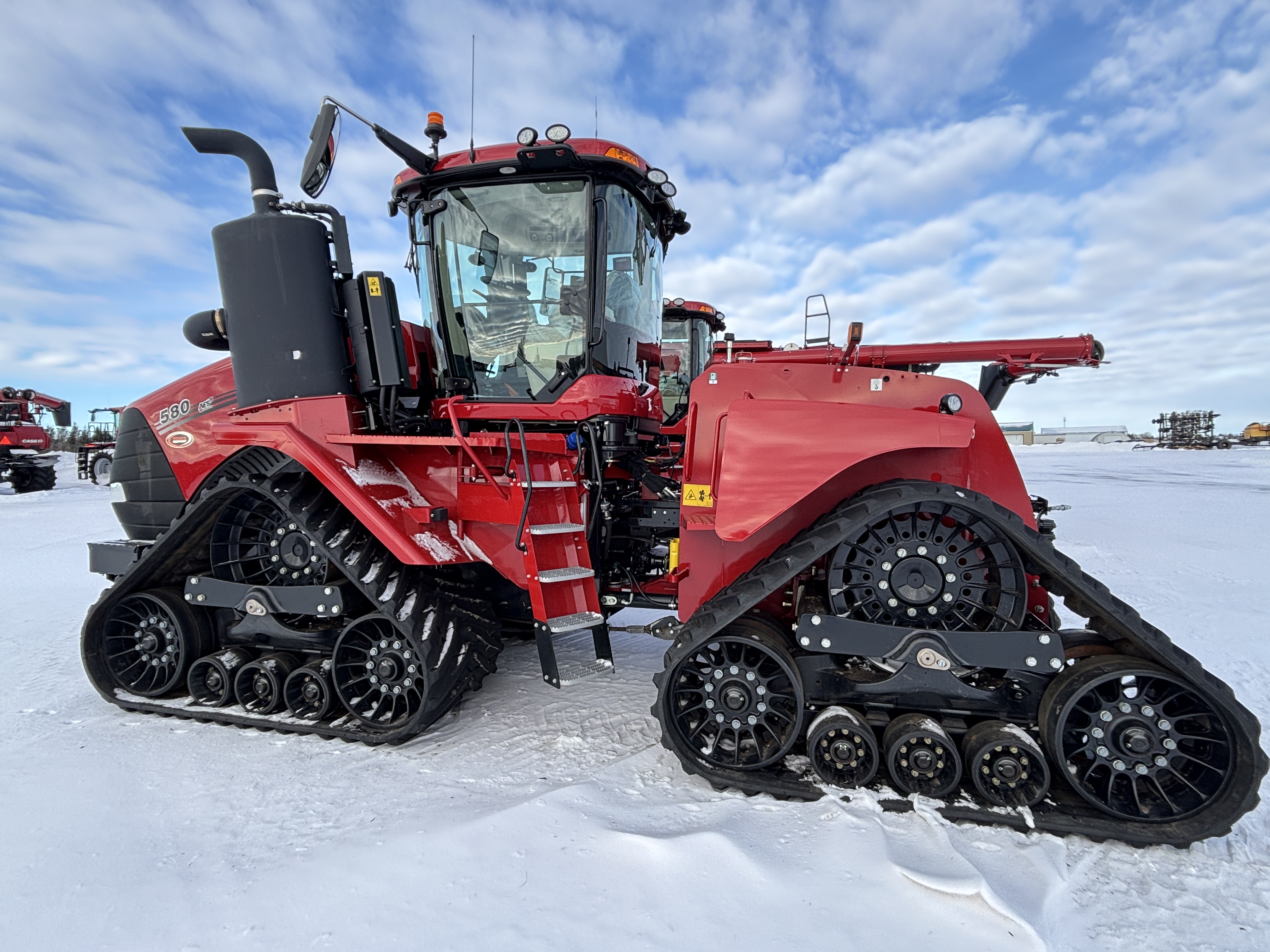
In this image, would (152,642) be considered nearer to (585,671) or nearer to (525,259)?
(585,671)

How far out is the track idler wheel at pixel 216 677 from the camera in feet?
11.1

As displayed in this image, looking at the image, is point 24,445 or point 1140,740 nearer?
point 1140,740

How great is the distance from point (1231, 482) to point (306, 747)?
20357mm

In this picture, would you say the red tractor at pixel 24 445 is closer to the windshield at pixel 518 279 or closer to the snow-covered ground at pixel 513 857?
the snow-covered ground at pixel 513 857

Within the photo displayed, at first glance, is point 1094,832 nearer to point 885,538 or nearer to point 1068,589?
point 1068,589

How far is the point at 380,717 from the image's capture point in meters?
3.18

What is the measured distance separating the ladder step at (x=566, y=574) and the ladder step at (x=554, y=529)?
0.62 ft

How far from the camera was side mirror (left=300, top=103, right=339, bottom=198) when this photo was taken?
2.82 meters

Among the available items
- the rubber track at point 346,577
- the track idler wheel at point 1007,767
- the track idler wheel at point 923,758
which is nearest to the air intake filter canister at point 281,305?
the rubber track at point 346,577

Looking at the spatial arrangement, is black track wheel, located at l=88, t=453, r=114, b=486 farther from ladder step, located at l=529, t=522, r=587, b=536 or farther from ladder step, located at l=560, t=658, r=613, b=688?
ladder step, located at l=529, t=522, r=587, b=536

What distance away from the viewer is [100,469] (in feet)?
65.6

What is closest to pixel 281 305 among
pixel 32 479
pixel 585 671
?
pixel 585 671

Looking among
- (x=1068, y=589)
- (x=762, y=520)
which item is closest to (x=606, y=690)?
(x=762, y=520)

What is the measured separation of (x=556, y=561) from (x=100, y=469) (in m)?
23.6
